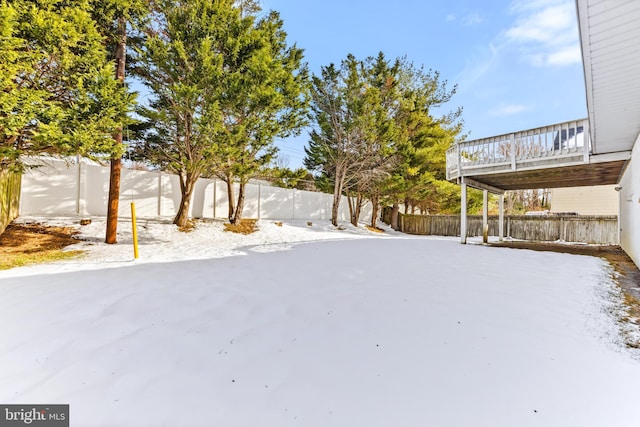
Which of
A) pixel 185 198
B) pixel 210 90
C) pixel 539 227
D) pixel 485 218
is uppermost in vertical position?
pixel 210 90

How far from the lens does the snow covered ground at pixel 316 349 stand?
1737mm

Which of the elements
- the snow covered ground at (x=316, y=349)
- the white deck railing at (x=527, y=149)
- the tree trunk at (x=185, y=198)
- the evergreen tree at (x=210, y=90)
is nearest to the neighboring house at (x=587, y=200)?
the white deck railing at (x=527, y=149)

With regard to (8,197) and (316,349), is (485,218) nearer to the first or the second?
(316,349)

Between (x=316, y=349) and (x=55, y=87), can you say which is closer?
(x=316, y=349)

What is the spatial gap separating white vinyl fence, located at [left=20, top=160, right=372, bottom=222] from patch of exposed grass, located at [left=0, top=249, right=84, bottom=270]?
3192 mm

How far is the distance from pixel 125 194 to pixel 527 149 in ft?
41.7

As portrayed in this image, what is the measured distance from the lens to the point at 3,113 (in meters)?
5.03

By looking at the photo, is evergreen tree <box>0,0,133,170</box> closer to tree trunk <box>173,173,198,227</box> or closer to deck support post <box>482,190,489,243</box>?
tree trunk <box>173,173,198,227</box>

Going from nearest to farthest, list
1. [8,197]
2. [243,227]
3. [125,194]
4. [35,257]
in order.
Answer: [35,257] < [8,197] < [125,194] < [243,227]

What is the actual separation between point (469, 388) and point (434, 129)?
15263mm

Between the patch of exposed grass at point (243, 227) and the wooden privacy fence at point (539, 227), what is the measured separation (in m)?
10.2

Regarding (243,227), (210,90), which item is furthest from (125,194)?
(210,90)

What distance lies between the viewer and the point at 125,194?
31.8ft

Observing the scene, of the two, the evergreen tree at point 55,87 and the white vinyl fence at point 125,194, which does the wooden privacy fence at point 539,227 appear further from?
the evergreen tree at point 55,87
